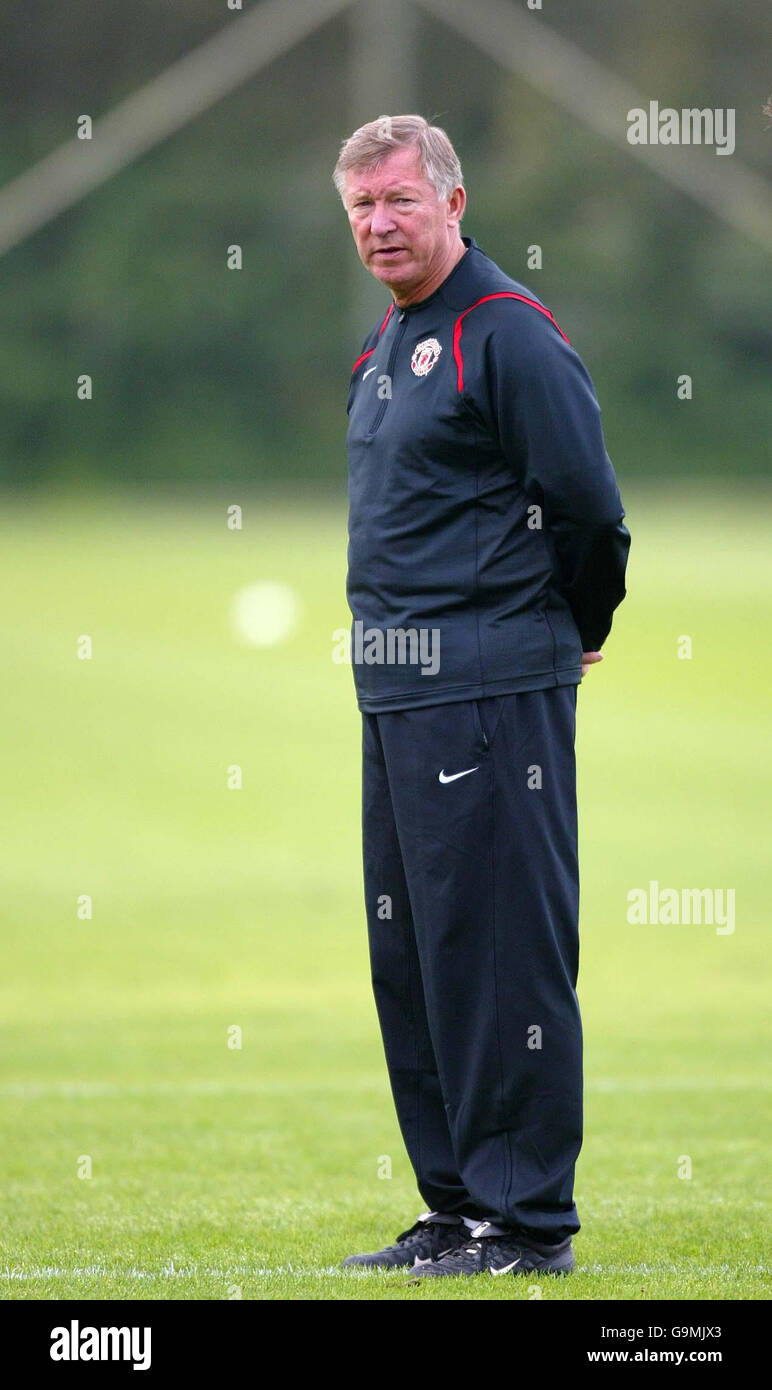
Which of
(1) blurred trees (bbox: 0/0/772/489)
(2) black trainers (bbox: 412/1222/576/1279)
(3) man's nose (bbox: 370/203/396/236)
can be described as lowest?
(2) black trainers (bbox: 412/1222/576/1279)

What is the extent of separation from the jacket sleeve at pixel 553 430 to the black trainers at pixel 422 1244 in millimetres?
Answer: 1255

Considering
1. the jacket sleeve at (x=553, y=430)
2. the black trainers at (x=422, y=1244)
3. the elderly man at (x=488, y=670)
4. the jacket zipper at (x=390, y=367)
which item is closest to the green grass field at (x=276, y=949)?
the black trainers at (x=422, y=1244)

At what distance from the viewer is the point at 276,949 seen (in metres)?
8.83

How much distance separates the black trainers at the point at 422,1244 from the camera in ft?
11.7

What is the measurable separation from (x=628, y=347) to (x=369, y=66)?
6180 millimetres

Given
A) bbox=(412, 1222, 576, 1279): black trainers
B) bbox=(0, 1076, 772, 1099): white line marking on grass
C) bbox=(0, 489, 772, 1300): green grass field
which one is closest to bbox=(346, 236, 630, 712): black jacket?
bbox=(412, 1222, 576, 1279): black trainers

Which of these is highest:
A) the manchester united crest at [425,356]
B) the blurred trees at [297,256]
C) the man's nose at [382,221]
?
the blurred trees at [297,256]

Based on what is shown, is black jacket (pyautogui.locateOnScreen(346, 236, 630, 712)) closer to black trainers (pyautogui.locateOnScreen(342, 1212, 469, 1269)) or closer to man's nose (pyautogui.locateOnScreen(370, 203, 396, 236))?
man's nose (pyautogui.locateOnScreen(370, 203, 396, 236))

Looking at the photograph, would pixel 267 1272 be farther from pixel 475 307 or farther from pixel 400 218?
pixel 400 218

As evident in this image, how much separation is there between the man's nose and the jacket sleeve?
27 centimetres

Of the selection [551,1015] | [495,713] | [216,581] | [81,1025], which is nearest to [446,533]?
[495,713]

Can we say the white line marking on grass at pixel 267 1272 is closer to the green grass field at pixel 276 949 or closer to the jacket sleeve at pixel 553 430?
the green grass field at pixel 276 949

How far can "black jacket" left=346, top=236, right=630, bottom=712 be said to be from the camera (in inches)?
134

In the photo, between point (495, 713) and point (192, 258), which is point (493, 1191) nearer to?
point (495, 713)
